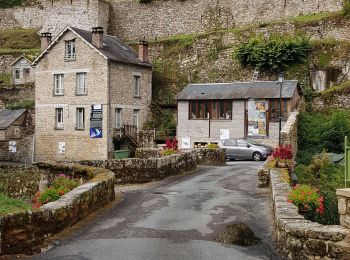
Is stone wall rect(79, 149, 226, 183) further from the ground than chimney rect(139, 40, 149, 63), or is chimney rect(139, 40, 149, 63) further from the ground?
chimney rect(139, 40, 149, 63)

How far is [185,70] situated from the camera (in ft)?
156

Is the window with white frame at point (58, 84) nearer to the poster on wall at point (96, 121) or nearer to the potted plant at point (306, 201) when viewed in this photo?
the poster on wall at point (96, 121)

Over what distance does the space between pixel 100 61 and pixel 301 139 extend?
48.3 ft

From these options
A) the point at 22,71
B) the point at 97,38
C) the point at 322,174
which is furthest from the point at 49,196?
the point at 22,71

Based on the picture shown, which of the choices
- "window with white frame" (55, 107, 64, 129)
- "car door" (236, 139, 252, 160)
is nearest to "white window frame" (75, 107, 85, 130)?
"window with white frame" (55, 107, 64, 129)

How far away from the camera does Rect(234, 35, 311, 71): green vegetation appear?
42062 mm

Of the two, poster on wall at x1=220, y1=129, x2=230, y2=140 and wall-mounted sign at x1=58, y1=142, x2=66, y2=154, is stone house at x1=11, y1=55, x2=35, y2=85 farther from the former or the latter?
poster on wall at x1=220, y1=129, x2=230, y2=140

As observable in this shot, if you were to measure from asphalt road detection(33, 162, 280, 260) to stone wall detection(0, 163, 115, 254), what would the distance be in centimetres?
30

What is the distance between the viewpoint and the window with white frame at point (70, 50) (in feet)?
133

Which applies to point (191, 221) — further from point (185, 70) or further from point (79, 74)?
point (185, 70)

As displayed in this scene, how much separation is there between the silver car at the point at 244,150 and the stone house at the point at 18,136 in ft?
59.6

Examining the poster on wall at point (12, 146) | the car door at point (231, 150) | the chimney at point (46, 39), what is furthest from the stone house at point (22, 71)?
the car door at point (231, 150)

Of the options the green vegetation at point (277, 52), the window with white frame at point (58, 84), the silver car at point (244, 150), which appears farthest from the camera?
the green vegetation at point (277, 52)

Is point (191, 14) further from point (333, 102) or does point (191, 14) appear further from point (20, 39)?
point (333, 102)
